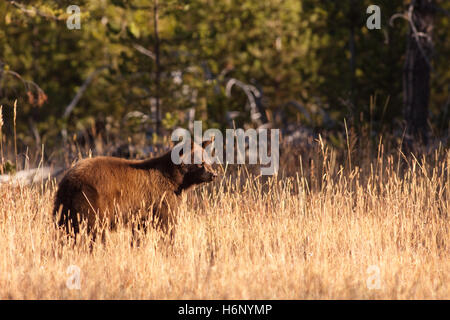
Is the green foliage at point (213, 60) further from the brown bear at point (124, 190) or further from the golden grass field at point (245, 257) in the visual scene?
the brown bear at point (124, 190)

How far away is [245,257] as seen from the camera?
211 inches

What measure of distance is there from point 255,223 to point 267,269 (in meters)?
1.11

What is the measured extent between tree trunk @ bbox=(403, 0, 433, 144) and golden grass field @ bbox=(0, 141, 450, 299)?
386cm

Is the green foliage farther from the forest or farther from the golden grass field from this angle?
the golden grass field

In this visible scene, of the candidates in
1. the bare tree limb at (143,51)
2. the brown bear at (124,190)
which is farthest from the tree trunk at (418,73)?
the brown bear at (124,190)

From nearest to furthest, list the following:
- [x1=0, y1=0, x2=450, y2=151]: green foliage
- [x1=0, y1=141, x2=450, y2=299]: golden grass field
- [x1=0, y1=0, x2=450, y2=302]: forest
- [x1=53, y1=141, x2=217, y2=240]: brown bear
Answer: [x1=0, y1=141, x2=450, y2=299]: golden grass field
[x1=0, y1=0, x2=450, y2=302]: forest
[x1=53, y1=141, x2=217, y2=240]: brown bear
[x1=0, y1=0, x2=450, y2=151]: green foliage

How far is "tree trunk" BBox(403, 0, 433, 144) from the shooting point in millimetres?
10078

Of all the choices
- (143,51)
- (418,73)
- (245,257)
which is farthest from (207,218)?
(143,51)

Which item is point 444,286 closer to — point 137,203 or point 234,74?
point 137,203

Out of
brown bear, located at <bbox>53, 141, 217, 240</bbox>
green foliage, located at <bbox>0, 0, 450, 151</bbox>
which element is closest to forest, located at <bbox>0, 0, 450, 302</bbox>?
brown bear, located at <bbox>53, 141, 217, 240</bbox>

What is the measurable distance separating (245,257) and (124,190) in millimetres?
1338

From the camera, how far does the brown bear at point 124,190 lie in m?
5.45

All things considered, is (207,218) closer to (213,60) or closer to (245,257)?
(245,257)

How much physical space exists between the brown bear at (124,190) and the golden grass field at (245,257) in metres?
0.19
